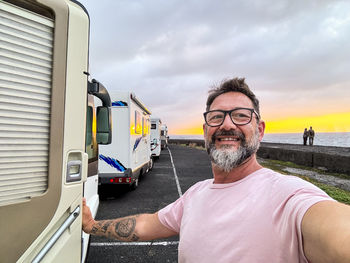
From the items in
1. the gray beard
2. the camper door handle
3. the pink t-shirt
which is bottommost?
the pink t-shirt

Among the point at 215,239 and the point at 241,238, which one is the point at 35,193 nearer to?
the point at 215,239

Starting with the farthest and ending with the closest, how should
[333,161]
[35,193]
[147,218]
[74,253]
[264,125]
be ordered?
[333,161]
[147,218]
[264,125]
[74,253]
[35,193]

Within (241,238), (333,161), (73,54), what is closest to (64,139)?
(73,54)

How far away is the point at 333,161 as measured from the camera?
9.19 m

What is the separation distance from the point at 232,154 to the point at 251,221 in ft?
1.72

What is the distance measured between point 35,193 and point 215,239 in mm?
1162

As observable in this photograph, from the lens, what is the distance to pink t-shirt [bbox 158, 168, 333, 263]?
1.05 metres

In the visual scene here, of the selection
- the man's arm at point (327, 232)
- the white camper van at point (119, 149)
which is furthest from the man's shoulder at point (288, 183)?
the white camper van at point (119, 149)

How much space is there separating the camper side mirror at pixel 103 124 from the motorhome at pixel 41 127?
0.73 m

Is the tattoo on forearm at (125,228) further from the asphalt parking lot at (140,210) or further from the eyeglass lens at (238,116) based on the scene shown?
the asphalt parking lot at (140,210)

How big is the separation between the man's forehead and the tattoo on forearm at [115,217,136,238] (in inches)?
52.0

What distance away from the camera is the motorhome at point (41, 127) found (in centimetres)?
119

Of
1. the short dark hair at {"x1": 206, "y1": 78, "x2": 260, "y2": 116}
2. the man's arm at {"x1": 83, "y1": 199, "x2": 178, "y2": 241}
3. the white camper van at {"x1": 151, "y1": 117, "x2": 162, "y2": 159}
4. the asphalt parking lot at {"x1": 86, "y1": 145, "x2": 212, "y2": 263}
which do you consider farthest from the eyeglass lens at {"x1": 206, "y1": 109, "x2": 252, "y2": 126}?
the white camper van at {"x1": 151, "y1": 117, "x2": 162, "y2": 159}

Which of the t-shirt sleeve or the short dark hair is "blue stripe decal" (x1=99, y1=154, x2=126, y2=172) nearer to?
the t-shirt sleeve
